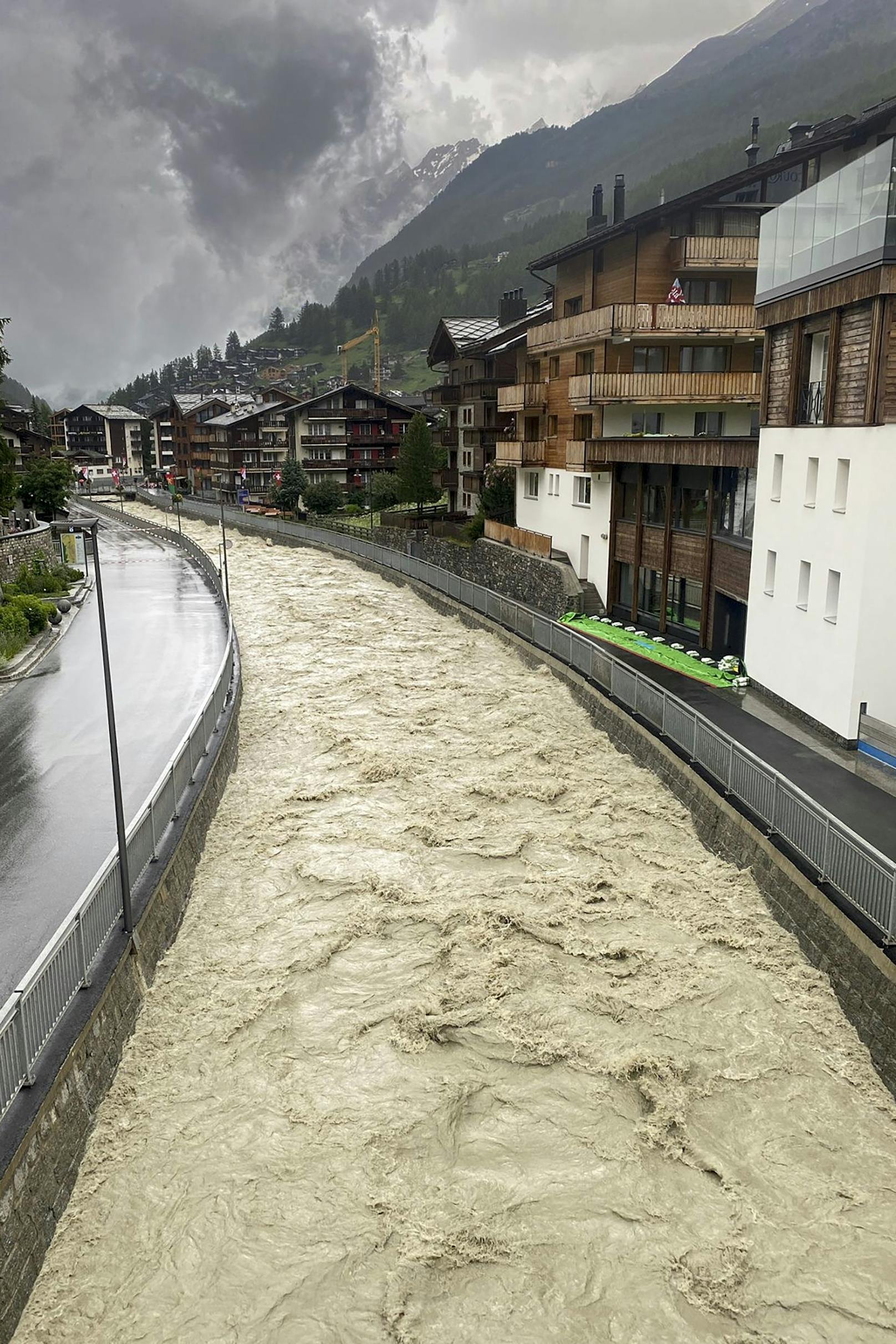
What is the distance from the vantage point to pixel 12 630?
37875 mm

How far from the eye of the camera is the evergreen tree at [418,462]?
232 ft

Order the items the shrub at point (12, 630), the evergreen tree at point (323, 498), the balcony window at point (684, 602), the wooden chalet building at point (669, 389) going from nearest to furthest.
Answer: the wooden chalet building at point (669, 389) → the balcony window at point (684, 602) → the shrub at point (12, 630) → the evergreen tree at point (323, 498)

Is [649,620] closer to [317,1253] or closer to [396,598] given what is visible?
[396,598]

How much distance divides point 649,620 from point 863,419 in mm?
17679

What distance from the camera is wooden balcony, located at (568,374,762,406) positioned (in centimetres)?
3612

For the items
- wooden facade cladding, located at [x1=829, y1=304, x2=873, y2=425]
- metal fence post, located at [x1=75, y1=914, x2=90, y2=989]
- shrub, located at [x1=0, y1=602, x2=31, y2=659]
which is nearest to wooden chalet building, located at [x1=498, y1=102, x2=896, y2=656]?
wooden facade cladding, located at [x1=829, y1=304, x2=873, y2=425]

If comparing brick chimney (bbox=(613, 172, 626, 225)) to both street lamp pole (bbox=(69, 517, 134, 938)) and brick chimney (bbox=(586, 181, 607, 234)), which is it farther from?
street lamp pole (bbox=(69, 517, 134, 938))

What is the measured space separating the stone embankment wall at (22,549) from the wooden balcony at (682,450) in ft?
82.6

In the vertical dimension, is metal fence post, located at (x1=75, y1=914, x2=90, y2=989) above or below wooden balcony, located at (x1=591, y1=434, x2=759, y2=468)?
below

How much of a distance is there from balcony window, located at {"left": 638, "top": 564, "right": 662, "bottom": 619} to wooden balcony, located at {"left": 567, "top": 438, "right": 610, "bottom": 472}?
4.79m

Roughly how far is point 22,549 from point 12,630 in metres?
14.6

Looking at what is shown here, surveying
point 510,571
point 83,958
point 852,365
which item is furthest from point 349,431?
point 83,958

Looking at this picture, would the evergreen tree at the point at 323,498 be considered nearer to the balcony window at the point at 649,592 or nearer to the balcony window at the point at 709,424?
the balcony window at the point at 709,424

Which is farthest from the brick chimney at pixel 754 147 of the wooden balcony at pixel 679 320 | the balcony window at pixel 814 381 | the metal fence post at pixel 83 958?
the metal fence post at pixel 83 958
